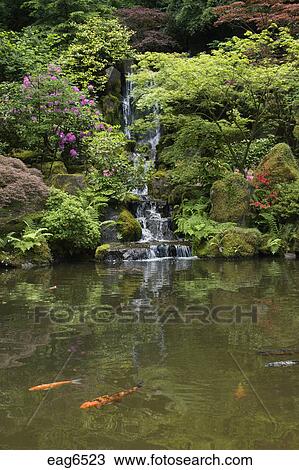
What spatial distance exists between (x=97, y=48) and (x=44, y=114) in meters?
7.56

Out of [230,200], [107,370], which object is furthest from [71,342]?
[230,200]

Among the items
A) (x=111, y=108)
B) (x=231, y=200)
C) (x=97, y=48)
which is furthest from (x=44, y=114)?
(x=97, y=48)

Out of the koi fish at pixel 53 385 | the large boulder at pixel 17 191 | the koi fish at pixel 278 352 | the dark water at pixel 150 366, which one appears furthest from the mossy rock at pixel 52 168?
the koi fish at pixel 53 385

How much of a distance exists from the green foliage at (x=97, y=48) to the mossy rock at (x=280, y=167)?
9184mm

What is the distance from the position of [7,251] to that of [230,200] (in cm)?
679

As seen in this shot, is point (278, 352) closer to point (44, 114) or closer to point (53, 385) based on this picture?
point (53, 385)

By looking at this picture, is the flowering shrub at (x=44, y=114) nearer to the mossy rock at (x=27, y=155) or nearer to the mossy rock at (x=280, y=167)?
the mossy rock at (x=27, y=155)

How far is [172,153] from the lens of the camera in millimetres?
15727

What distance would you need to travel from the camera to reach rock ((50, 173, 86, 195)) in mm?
14531

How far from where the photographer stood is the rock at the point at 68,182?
14.5m

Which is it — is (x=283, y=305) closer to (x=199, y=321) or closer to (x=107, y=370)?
(x=199, y=321)
